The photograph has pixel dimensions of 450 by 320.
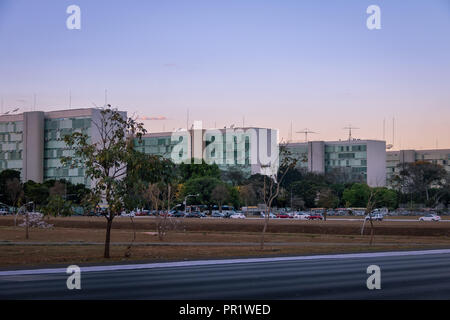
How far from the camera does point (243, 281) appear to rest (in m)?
21.5

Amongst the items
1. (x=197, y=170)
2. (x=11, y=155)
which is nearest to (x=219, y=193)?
(x=197, y=170)

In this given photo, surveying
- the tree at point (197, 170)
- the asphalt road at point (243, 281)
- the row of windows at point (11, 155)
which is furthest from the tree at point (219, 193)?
the asphalt road at point (243, 281)

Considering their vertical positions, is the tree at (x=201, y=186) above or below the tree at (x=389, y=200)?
above

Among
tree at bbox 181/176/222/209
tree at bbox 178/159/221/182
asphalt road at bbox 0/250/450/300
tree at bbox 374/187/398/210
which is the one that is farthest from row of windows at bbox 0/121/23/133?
asphalt road at bbox 0/250/450/300

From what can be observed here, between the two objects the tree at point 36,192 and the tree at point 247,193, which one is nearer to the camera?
the tree at point 36,192

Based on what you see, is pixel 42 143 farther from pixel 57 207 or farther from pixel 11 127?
pixel 57 207

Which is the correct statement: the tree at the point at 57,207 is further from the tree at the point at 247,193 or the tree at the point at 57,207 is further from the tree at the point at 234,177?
the tree at the point at 234,177

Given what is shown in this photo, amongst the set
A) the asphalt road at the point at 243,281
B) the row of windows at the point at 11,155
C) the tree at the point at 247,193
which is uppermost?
the row of windows at the point at 11,155

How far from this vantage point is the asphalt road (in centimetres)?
1809

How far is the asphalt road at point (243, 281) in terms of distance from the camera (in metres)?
18.1

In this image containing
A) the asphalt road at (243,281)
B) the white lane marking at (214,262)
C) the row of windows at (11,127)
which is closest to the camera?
the asphalt road at (243,281)

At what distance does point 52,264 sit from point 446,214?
115 metres

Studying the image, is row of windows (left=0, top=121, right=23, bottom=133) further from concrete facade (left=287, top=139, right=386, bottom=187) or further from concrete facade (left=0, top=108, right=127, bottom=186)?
concrete facade (left=287, top=139, right=386, bottom=187)
